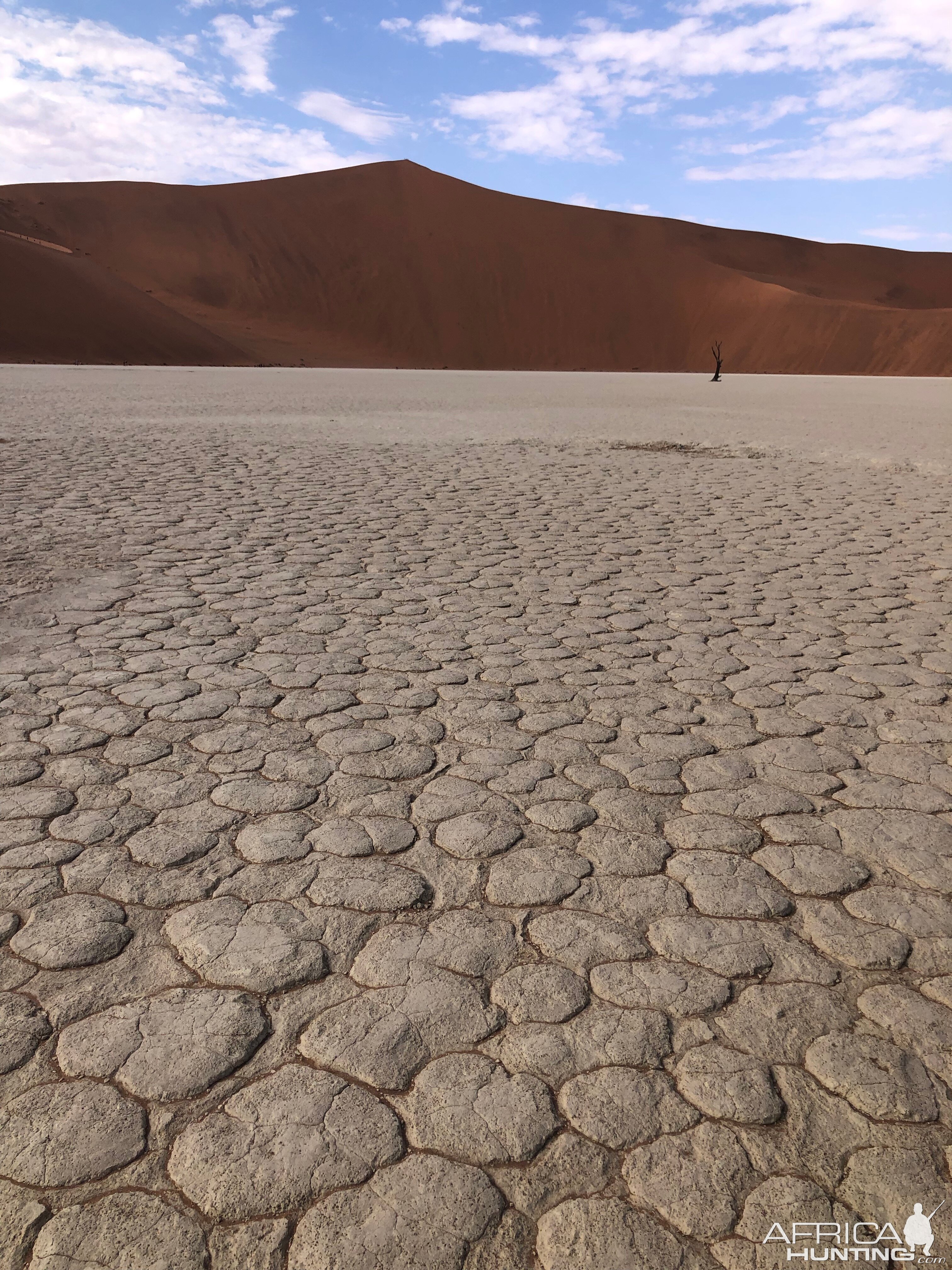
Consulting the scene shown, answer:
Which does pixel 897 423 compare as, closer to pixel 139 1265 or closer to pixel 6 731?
pixel 6 731

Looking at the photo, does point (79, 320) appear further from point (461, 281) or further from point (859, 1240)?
point (859, 1240)

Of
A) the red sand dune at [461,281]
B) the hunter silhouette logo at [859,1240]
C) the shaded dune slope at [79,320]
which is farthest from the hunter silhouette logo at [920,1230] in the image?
Result: the red sand dune at [461,281]

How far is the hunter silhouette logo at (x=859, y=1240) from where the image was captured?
142 centimetres

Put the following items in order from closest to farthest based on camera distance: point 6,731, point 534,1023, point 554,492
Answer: point 534,1023 → point 6,731 → point 554,492

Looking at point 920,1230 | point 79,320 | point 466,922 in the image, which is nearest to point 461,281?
point 79,320

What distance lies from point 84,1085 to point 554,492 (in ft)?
25.0

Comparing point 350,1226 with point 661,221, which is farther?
point 661,221

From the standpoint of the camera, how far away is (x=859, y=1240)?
145 centimetres

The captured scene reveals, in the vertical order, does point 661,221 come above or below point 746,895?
above

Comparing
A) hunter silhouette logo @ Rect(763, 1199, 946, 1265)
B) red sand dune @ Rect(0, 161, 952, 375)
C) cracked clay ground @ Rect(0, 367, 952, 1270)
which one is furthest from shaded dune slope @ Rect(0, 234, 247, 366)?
hunter silhouette logo @ Rect(763, 1199, 946, 1265)

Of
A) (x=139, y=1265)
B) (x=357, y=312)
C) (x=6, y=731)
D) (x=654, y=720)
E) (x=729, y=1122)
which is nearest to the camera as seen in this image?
(x=139, y=1265)

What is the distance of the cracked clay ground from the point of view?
59.5 inches

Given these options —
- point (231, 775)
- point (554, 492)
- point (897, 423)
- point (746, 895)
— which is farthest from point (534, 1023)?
point (897, 423)

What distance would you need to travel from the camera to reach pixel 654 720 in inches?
134
